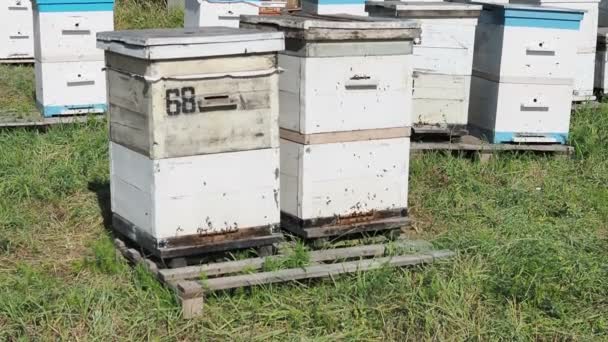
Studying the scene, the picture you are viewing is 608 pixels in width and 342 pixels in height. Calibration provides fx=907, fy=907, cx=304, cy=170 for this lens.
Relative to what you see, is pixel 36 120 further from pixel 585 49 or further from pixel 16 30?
pixel 585 49

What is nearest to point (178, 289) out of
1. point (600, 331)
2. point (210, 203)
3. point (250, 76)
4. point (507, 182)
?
point (210, 203)

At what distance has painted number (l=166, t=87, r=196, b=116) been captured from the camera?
3.79 meters

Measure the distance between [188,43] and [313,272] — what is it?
113cm

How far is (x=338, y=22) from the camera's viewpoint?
4199 mm

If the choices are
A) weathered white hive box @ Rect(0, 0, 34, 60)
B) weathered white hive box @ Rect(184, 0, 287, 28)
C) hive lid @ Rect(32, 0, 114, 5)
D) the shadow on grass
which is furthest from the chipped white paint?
weathered white hive box @ Rect(0, 0, 34, 60)

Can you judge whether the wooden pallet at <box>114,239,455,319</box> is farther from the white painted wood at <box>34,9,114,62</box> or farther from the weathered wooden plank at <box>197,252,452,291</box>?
the white painted wood at <box>34,9,114,62</box>

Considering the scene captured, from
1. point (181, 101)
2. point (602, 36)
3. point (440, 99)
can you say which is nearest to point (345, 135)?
point (181, 101)

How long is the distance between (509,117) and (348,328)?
110 inches

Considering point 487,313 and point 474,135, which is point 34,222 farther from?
point 474,135

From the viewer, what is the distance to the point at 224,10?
281 inches

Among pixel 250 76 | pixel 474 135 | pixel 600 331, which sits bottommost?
pixel 600 331

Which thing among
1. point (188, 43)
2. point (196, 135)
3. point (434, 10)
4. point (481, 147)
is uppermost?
point (434, 10)

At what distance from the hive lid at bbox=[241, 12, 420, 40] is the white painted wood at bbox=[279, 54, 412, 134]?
0.11 metres

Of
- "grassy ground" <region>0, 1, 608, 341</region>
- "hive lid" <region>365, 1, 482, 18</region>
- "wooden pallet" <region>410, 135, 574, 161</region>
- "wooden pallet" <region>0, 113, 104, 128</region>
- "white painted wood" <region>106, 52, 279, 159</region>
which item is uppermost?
"hive lid" <region>365, 1, 482, 18</region>
